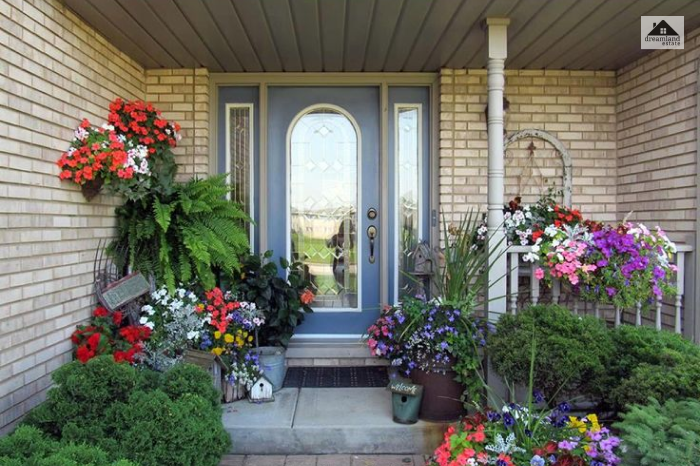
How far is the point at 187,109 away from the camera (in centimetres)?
391

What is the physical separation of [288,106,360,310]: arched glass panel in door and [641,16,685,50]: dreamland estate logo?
206cm

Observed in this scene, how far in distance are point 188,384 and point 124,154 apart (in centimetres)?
141

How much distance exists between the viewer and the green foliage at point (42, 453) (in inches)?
67.4

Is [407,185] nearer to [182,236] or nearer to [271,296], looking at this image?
[271,296]

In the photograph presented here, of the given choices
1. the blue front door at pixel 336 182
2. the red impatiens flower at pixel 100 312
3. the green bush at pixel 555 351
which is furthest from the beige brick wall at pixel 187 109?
the green bush at pixel 555 351

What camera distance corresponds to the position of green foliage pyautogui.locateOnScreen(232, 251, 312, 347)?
3557 mm

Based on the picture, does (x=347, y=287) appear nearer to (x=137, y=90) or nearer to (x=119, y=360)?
(x=119, y=360)

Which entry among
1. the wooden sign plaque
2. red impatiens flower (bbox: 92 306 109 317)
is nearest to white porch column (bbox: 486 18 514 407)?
the wooden sign plaque

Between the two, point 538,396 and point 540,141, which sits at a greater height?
point 540,141

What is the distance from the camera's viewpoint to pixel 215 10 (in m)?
2.94

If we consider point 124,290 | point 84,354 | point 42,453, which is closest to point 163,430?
point 42,453

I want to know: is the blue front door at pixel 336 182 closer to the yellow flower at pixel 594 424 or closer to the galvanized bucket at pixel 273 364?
the galvanized bucket at pixel 273 364

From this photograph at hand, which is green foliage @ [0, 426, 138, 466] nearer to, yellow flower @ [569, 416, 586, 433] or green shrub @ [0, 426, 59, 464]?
green shrub @ [0, 426, 59, 464]

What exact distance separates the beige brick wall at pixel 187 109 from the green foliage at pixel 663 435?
318 centimetres
